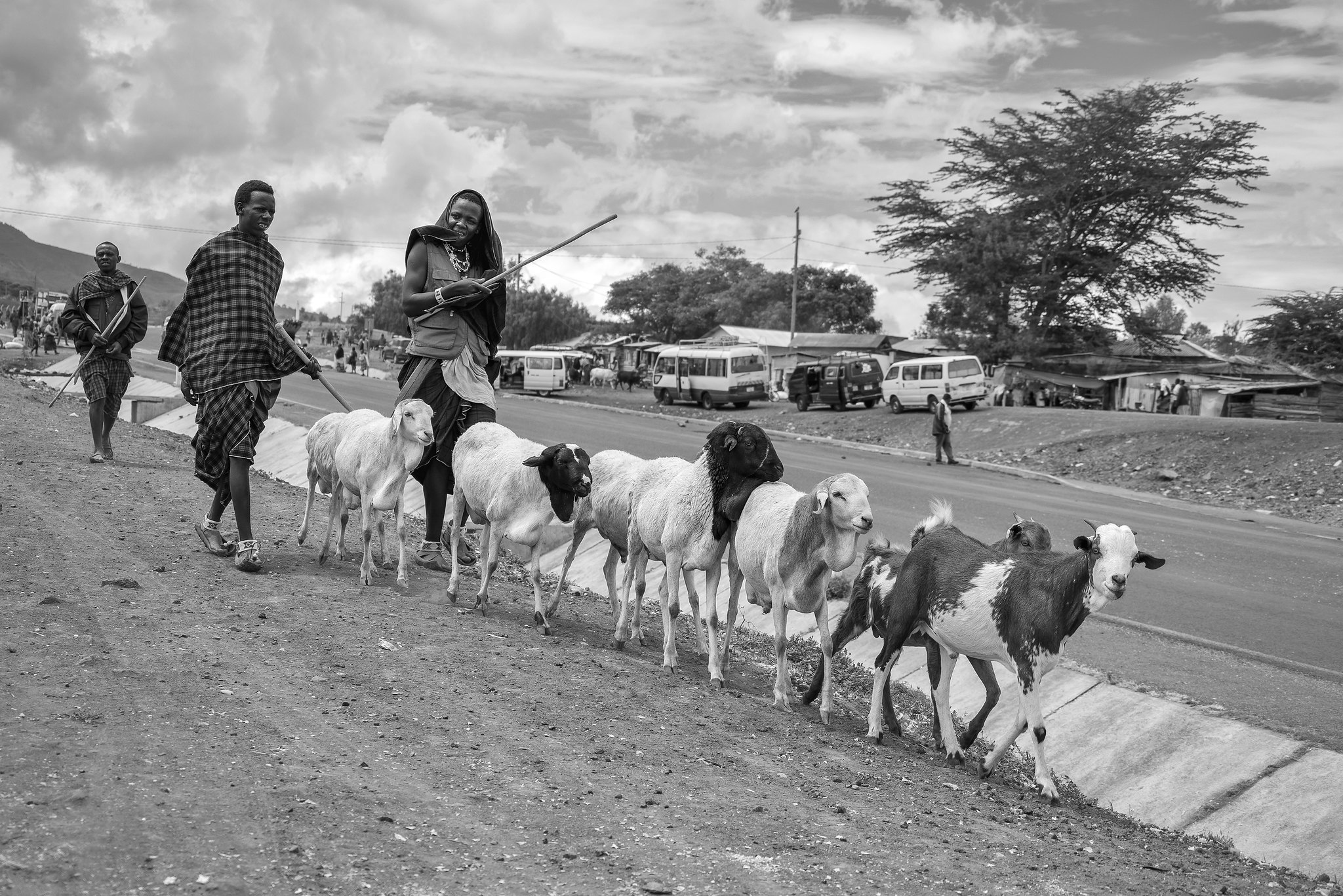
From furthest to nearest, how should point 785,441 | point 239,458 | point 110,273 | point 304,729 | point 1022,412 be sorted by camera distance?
point 1022,412 < point 785,441 < point 110,273 < point 239,458 < point 304,729

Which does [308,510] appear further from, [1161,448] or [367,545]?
[1161,448]

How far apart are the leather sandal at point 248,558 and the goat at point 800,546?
351 centimetres

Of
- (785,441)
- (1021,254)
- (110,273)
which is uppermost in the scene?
(1021,254)

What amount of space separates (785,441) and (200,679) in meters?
28.0

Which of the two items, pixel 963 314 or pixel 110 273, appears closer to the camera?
pixel 110 273

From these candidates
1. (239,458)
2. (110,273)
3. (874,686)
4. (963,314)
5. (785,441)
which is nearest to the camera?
(874,686)

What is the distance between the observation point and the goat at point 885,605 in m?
7.28

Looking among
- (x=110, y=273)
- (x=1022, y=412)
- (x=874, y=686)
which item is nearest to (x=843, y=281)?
(x=1022, y=412)

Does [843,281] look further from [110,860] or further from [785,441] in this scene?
[110,860]

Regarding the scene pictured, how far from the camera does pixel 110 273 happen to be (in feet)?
44.7

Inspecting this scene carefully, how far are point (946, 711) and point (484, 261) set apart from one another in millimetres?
5113

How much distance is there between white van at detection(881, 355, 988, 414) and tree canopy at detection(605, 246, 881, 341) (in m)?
46.4

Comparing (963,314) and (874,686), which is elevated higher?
(963,314)

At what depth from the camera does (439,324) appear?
30.8 ft
